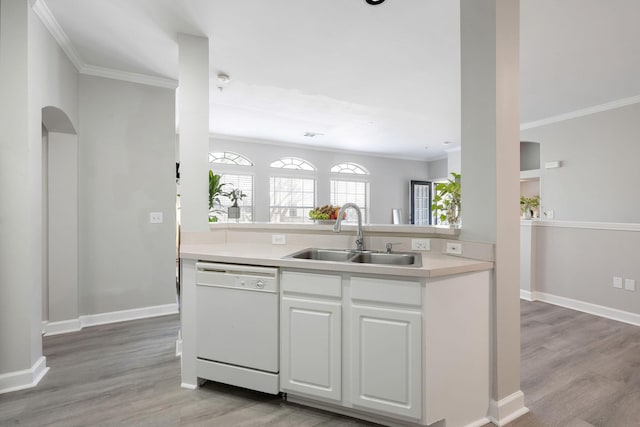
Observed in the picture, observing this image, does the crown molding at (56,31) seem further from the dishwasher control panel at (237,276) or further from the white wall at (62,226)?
the dishwasher control panel at (237,276)

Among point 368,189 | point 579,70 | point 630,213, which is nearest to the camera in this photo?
point 579,70

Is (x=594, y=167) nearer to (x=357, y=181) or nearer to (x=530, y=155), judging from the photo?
(x=530, y=155)

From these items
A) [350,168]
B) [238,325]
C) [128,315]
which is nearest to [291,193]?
[350,168]

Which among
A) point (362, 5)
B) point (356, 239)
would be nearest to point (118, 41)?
point (362, 5)

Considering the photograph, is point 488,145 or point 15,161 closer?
point 488,145

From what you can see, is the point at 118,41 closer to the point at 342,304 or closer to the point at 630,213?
the point at 342,304

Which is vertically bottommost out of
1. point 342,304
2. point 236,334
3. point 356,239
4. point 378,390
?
point 378,390

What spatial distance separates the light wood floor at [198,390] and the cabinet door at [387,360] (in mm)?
260

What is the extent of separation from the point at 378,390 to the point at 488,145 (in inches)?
59.1

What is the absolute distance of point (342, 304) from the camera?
1759 millimetres

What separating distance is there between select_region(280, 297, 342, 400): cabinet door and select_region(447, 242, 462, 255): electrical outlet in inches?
32.8

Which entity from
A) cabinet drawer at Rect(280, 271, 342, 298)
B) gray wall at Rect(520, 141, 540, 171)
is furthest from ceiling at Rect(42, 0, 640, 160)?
cabinet drawer at Rect(280, 271, 342, 298)

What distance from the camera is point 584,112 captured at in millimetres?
4547

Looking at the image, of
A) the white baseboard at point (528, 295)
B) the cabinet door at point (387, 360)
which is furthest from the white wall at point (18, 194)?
the white baseboard at point (528, 295)
